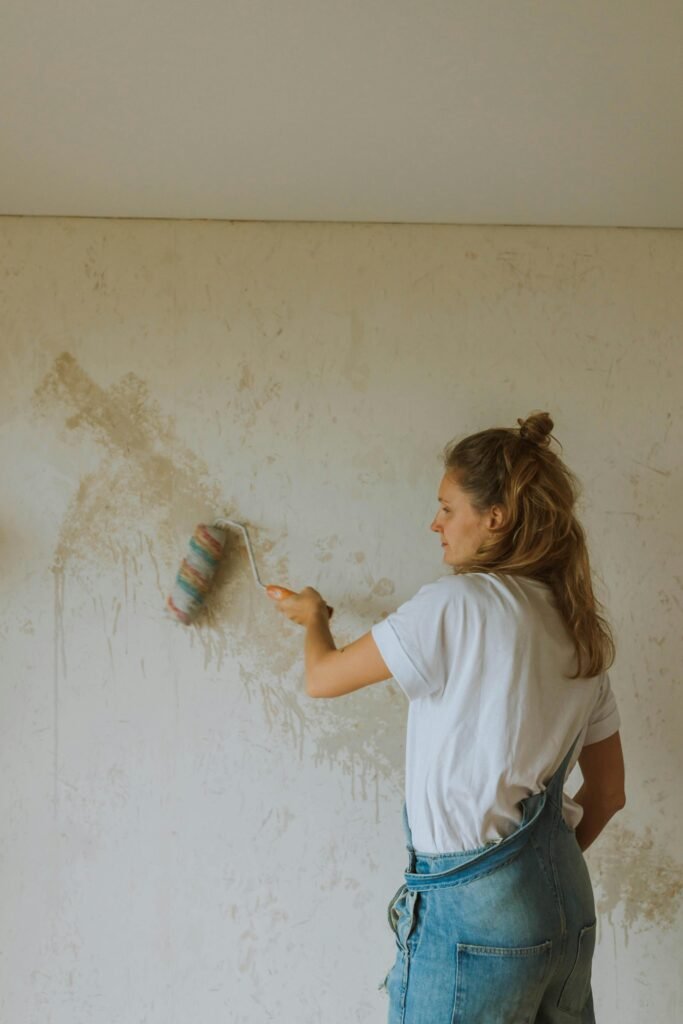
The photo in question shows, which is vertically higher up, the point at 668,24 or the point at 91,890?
the point at 668,24

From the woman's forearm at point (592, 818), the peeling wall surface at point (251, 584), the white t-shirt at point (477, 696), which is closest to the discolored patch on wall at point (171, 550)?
the peeling wall surface at point (251, 584)

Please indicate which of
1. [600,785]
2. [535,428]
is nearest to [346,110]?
[535,428]

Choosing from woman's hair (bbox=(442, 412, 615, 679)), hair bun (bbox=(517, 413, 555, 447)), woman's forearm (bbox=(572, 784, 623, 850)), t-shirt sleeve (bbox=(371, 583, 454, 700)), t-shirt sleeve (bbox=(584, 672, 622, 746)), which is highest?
hair bun (bbox=(517, 413, 555, 447))

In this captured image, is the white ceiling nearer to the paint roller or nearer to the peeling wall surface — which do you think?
the peeling wall surface

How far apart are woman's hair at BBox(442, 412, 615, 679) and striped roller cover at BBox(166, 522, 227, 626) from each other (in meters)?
0.53

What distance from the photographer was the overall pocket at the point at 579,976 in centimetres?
131

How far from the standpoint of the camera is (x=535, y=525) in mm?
1319

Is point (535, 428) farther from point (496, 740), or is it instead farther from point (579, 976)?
point (579, 976)

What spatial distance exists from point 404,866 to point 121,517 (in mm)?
873

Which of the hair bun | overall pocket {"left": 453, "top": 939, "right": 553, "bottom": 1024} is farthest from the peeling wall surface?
overall pocket {"left": 453, "top": 939, "right": 553, "bottom": 1024}

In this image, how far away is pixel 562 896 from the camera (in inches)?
50.5

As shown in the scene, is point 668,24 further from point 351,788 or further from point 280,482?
point 351,788

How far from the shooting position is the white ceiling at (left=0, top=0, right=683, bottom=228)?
109cm

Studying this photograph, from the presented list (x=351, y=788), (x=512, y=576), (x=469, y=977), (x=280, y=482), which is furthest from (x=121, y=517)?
(x=469, y=977)
